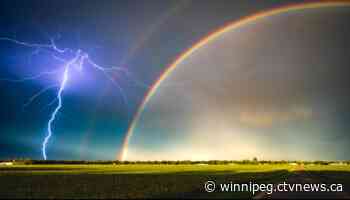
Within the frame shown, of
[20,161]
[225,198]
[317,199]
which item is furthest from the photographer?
[20,161]

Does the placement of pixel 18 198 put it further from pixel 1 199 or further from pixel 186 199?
pixel 186 199

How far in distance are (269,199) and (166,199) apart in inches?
157

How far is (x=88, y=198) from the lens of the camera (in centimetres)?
2081

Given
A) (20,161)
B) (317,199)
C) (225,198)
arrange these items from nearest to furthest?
(317,199) < (225,198) < (20,161)

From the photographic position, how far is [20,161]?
176875mm

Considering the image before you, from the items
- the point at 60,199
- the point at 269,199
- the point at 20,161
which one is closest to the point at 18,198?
the point at 60,199

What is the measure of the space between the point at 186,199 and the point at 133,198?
2.35m

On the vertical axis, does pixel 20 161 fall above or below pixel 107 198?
above

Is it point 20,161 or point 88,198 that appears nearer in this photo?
point 88,198

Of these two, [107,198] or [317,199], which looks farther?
[107,198]

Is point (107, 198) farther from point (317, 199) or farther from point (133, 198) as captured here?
point (317, 199)

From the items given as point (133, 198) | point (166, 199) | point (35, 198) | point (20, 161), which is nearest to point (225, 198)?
point (166, 199)

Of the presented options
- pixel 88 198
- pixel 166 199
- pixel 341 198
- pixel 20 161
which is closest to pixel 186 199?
pixel 166 199

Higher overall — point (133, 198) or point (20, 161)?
point (20, 161)
